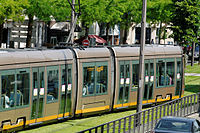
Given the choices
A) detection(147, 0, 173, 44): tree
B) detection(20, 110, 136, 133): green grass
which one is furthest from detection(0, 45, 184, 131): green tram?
detection(147, 0, 173, 44): tree

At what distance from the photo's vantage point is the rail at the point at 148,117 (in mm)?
16897

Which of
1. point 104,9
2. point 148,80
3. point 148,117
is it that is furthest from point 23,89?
point 104,9

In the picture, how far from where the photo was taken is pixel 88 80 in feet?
77.7

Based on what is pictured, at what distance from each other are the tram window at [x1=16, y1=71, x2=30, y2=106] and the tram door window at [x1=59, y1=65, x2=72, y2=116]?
85.1 inches

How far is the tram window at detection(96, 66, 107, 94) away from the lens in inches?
953

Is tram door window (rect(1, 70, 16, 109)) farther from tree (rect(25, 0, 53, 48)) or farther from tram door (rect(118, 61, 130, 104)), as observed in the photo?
tree (rect(25, 0, 53, 48))

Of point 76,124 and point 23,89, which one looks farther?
point 76,124

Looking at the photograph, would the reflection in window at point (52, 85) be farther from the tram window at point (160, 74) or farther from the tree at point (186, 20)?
the tree at point (186, 20)

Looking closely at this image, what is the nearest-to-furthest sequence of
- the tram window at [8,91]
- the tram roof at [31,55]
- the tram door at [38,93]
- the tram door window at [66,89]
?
the tram window at [8,91], the tram roof at [31,55], the tram door at [38,93], the tram door window at [66,89]

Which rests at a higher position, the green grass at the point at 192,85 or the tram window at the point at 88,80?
the tram window at the point at 88,80

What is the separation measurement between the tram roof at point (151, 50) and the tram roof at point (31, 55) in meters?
3.31

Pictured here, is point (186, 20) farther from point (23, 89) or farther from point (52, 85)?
point (23, 89)

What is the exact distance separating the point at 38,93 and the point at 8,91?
1690 millimetres

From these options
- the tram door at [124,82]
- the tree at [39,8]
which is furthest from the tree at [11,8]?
the tram door at [124,82]
